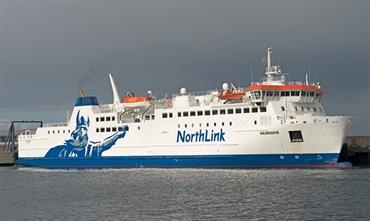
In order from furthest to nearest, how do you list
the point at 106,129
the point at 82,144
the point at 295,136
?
the point at 82,144
the point at 106,129
the point at 295,136

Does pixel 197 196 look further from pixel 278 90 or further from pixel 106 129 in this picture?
pixel 106 129

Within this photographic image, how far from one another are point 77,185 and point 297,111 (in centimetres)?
1539

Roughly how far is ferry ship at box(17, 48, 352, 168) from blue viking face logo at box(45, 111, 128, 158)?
0.08 m

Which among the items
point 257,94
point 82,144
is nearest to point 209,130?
point 257,94

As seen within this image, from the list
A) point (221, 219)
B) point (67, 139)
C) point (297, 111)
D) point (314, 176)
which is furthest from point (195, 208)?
point (67, 139)

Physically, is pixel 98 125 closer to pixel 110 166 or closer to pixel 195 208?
pixel 110 166

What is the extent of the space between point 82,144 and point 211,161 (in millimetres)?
13019

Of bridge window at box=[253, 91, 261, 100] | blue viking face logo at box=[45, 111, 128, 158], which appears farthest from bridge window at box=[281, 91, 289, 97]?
blue viking face logo at box=[45, 111, 128, 158]

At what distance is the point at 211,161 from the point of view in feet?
133

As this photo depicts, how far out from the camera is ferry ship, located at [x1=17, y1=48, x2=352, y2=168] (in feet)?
123

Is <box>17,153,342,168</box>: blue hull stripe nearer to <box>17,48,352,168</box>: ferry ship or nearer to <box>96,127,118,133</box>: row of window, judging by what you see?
<box>17,48,352,168</box>: ferry ship

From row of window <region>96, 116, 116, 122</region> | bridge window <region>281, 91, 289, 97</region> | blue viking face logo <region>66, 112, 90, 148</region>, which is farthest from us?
blue viking face logo <region>66, 112, 90, 148</region>

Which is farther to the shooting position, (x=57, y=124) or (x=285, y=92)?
(x=57, y=124)

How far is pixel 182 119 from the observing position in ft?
139
